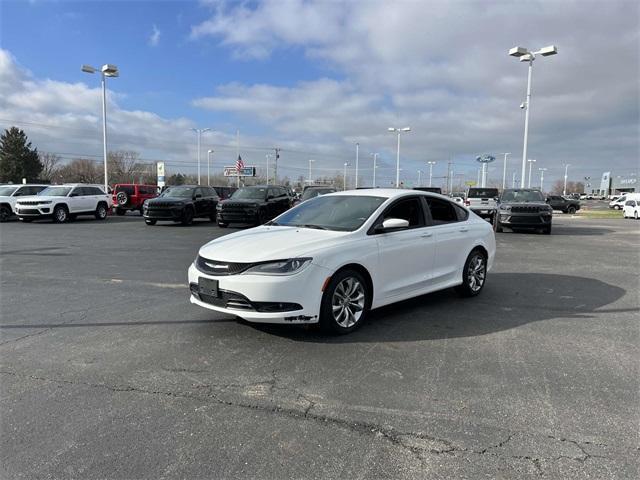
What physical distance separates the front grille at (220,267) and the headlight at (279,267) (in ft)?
0.27

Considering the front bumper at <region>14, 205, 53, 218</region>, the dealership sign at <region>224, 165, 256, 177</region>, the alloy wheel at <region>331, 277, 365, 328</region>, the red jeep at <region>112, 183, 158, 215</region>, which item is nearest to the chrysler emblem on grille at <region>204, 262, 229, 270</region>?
the alloy wheel at <region>331, 277, 365, 328</region>

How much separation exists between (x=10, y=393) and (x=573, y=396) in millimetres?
4488

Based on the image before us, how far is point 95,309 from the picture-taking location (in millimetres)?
6379

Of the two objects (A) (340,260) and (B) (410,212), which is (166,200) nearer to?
(B) (410,212)

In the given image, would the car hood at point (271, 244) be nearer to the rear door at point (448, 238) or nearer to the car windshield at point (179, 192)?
the rear door at point (448, 238)

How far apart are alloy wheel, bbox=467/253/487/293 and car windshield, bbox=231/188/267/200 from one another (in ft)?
47.1

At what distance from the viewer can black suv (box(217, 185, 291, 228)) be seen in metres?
19.9

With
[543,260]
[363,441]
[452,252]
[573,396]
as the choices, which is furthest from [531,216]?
[363,441]

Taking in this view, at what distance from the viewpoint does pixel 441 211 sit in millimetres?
6859

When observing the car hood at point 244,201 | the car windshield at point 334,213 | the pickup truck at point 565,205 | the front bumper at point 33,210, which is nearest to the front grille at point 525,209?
the car hood at point 244,201

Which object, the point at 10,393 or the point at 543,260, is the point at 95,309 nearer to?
the point at 10,393

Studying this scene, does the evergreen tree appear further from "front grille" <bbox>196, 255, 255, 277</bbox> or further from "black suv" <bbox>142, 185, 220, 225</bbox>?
"front grille" <bbox>196, 255, 255, 277</bbox>

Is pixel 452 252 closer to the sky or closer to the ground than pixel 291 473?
closer to the sky

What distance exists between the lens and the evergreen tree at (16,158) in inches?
2945
